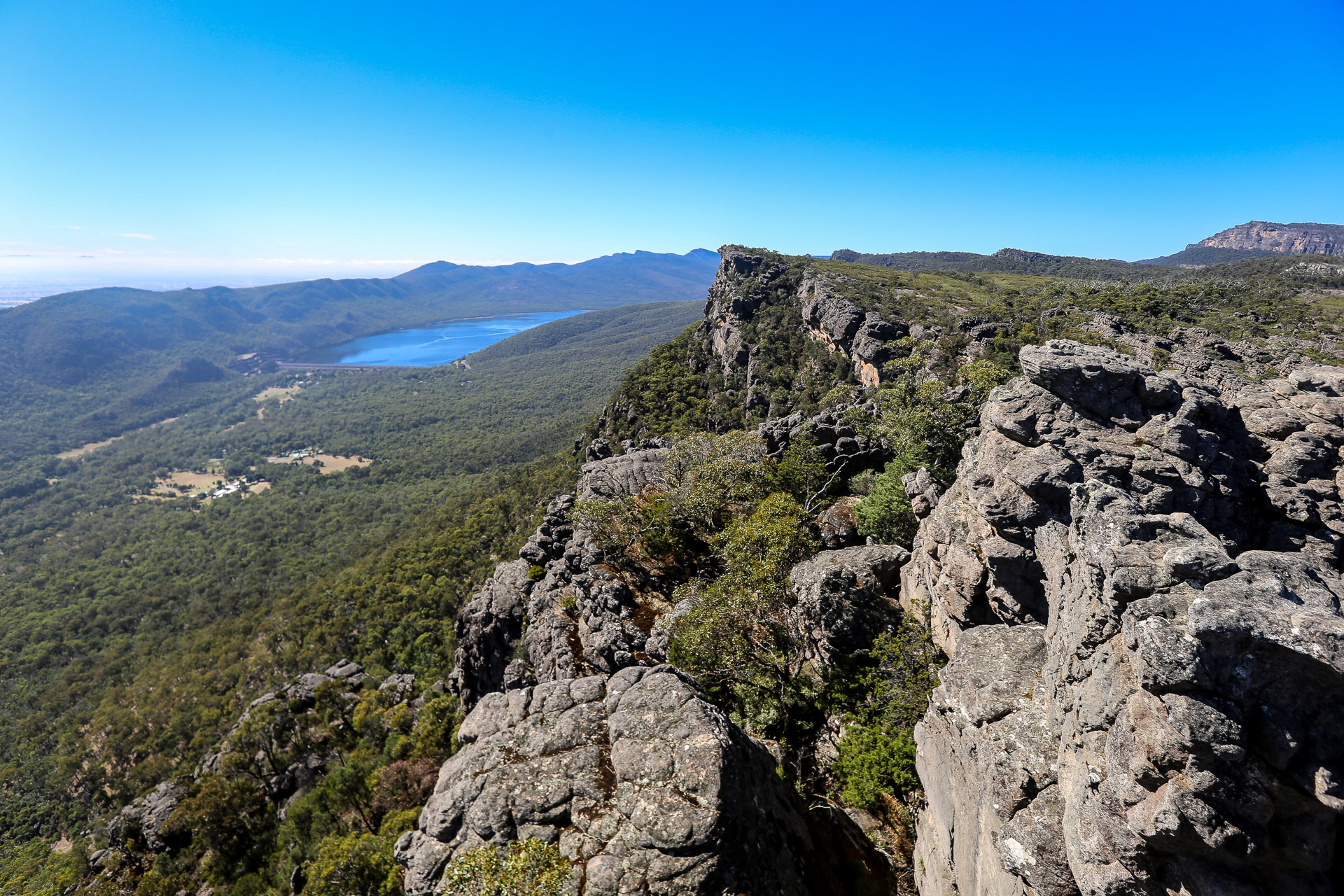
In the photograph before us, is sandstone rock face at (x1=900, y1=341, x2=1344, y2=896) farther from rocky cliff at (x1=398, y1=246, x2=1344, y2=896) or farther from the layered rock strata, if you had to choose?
the layered rock strata

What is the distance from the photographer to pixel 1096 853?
340 inches

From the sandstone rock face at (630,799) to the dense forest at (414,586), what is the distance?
1943mm

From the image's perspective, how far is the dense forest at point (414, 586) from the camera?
22.7 metres

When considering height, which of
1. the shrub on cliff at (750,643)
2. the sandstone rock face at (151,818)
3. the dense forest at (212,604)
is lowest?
the dense forest at (212,604)

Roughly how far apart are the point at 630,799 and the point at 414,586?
272ft

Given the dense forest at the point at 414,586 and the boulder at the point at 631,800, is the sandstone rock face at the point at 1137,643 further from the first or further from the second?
the boulder at the point at 631,800

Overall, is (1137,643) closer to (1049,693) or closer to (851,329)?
(1049,693)

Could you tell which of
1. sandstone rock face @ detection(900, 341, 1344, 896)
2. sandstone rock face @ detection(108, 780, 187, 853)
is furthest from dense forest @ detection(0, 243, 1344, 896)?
sandstone rock face @ detection(900, 341, 1344, 896)

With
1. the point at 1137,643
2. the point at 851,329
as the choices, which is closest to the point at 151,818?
the point at 1137,643

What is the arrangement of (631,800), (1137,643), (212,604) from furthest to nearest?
(212,604) → (631,800) → (1137,643)

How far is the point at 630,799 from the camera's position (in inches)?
539

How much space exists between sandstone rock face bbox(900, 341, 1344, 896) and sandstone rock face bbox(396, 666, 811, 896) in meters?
5.04

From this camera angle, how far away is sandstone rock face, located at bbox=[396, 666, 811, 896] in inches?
488

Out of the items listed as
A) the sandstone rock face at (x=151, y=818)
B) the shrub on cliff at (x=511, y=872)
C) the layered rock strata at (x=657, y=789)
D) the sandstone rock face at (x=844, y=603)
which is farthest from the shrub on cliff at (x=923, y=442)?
the sandstone rock face at (x=151, y=818)
